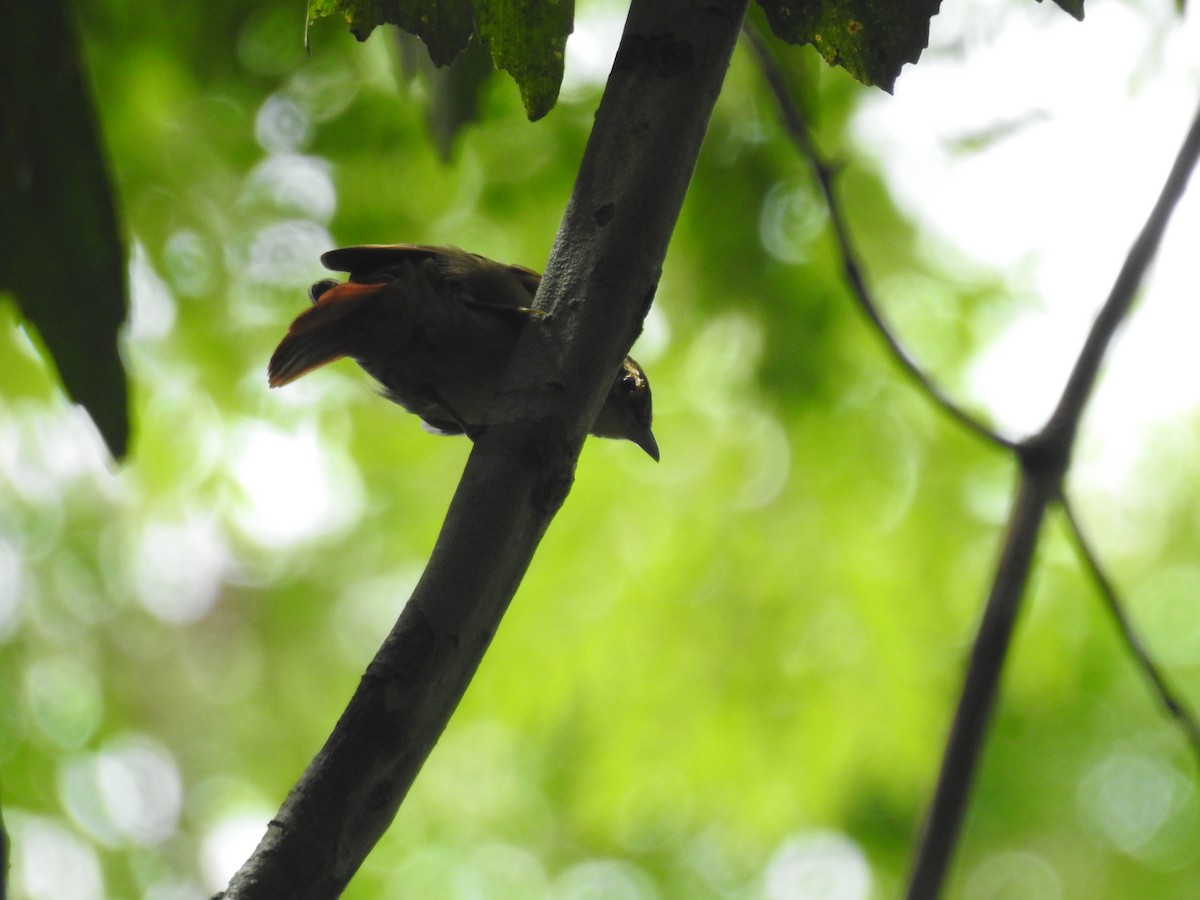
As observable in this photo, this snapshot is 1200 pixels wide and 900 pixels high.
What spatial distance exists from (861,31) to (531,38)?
461mm

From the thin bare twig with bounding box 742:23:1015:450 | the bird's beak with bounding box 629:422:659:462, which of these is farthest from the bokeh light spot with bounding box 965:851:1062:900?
the thin bare twig with bounding box 742:23:1015:450

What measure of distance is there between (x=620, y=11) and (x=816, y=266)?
1.30 meters

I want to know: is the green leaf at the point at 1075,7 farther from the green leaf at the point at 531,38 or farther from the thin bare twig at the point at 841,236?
the thin bare twig at the point at 841,236

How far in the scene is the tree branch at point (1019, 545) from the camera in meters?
1.65

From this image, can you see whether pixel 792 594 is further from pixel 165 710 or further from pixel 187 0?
pixel 165 710

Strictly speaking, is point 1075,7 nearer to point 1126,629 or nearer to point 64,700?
point 1126,629

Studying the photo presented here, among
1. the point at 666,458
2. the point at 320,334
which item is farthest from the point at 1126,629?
the point at 666,458

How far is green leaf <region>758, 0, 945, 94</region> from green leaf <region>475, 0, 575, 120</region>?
294mm

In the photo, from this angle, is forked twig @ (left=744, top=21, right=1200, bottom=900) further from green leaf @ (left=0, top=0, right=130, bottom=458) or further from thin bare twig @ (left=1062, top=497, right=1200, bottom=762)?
green leaf @ (left=0, top=0, right=130, bottom=458)

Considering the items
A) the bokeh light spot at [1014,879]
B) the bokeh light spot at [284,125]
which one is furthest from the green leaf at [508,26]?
the bokeh light spot at [1014,879]

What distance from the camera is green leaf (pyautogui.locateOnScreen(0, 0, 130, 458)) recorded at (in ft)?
4.67

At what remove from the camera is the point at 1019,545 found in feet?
5.91

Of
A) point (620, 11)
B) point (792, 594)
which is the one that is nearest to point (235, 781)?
point (792, 594)

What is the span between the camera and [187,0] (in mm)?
3350
